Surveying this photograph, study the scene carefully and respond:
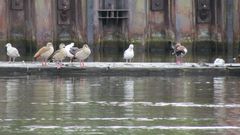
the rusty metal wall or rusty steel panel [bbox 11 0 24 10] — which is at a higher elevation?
rusty steel panel [bbox 11 0 24 10]

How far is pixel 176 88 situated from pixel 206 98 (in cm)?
274

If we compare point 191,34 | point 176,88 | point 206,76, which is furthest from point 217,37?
point 176,88

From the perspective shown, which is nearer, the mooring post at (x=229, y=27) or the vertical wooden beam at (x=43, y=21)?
the vertical wooden beam at (x=43, y=21)

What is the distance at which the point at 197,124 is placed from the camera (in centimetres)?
1436

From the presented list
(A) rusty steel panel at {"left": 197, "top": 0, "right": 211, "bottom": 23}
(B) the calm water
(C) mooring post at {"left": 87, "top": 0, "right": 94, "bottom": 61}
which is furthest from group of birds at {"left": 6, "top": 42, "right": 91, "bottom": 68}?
(A) rusty steel panel at {"left": 197, "top": 0, "right": 211, "bottom": 23}

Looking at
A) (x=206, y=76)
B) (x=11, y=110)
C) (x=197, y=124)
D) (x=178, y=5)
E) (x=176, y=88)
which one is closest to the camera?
(x=197, y=124)

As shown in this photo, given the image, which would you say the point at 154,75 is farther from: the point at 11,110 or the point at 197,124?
the point at 197,124

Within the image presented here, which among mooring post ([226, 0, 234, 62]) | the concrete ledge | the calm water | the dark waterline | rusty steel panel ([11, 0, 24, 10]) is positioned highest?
rusty steel panel ([11, 0, 24, 10])

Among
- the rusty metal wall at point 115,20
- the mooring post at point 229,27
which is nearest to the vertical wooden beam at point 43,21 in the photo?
the rusty metal wall at point 115,20

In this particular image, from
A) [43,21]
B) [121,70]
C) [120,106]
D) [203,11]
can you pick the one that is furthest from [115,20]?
[120,106]

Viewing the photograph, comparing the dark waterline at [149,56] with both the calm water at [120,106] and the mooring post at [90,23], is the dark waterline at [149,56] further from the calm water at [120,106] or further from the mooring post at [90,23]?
the calm water at [120,106]

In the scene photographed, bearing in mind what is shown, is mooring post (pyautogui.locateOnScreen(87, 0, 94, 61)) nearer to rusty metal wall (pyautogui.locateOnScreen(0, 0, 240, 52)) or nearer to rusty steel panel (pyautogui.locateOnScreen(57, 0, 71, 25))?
rusty metal wall (pyautogui.locateOnScreen(0, 0, 240, 52))

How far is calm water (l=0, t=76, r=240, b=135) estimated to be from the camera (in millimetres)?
13891

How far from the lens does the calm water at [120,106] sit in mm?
13891
